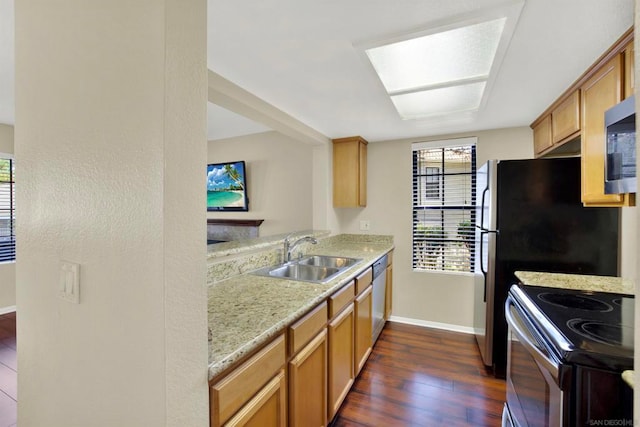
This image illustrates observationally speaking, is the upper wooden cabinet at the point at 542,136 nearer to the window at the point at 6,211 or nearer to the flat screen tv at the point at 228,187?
the flat screen tv at the point at 228,187

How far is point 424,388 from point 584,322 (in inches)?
52.6

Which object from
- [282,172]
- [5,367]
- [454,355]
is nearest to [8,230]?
[5,367]

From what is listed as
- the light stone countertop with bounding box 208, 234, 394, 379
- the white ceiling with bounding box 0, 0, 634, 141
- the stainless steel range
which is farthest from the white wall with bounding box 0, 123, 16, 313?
the stainless steel range

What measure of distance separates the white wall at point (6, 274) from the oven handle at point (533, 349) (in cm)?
523

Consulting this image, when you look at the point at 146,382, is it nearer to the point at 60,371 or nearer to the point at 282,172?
the point at 60,371

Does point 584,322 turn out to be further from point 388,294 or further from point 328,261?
point 388,294

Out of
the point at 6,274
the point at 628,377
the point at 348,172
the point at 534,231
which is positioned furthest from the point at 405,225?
the point at 6,274

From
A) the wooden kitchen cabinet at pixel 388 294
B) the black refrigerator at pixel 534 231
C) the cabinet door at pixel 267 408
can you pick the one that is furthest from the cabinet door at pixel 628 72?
the wooden kitchen cabinet at pixel 388 294

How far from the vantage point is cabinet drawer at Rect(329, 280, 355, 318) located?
1678 mm

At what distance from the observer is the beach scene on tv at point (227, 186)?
3.89 m

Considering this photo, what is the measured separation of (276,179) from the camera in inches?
148

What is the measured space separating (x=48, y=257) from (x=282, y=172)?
2.90 metres

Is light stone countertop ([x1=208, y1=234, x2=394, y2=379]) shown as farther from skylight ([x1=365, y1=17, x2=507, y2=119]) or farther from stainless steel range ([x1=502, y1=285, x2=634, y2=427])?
skylight ([x1=365, y1=17, x2=507, y2=119])

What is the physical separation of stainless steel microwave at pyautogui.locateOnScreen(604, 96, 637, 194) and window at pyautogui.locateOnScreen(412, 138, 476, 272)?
1892mm
